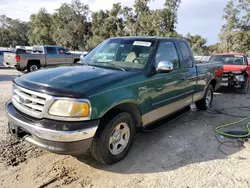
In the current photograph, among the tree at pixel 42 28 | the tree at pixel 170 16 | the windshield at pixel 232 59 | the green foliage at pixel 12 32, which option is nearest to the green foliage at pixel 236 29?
the tree at pixel 170 16

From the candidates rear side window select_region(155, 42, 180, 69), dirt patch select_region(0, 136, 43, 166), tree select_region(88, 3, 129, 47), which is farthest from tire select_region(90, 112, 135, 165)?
tree select_region(88, 3, 129, 47)

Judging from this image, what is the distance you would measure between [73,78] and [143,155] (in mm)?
1693

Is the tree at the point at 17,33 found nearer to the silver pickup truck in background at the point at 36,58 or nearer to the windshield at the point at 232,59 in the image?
the silver pickup truck in background at the point at 36,58

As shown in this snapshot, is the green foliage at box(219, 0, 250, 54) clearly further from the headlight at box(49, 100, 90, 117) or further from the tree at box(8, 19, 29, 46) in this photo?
the tree at box(8, 19, 29, 46)

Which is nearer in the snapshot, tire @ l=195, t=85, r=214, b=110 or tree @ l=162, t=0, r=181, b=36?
tire @ l=195, t=85, r=214, b=110

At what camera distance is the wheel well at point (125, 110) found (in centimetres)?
316

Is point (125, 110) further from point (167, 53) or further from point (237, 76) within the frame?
point (237, 76)

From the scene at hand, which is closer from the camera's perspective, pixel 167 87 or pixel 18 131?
pixel 18 131

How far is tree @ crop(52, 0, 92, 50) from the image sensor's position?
43.3 m

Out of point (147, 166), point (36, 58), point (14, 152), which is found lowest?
point (147, 166)

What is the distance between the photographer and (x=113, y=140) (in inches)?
132

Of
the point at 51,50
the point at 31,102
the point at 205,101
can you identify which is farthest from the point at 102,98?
the point at 51,50

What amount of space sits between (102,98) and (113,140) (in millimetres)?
739

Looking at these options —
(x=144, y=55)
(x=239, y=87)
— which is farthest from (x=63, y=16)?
(x=144, y=55)
